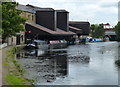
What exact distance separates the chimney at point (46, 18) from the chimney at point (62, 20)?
1214 centimetres

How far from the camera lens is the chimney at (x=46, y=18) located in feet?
295

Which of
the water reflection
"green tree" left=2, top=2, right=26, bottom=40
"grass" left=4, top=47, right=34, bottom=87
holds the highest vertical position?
"green tree" left=2, top=2, right=26, bottom=40

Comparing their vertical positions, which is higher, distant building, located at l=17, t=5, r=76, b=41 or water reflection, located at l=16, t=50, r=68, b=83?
distant building, located at l=17, t=5, r=76, b=41

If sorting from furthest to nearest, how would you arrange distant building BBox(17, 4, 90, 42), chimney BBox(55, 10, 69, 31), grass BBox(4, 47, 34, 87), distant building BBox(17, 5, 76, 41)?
1. chimney BBox(55, 10, 69, 31)
2. distant building BBox(17, 4, 90, 42)
3. distant building BBox(17, 5, 76, 41)
4. grass BBox(4, 47, 34, 87)

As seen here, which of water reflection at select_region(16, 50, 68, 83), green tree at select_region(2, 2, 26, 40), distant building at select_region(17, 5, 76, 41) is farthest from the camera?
distant building at select_region(17, 5, 76, 41)

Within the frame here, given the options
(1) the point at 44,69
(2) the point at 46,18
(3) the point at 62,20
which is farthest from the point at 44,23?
(1) the point at 44,69

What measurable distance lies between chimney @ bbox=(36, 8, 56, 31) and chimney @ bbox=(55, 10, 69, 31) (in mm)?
12138

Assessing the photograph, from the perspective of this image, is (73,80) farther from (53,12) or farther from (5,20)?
(53,12)

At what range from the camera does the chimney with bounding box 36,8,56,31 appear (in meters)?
89.9

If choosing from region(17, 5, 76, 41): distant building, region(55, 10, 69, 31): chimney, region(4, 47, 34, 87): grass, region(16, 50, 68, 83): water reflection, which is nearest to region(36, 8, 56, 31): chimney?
region(17, 5, 76, 41): distant building

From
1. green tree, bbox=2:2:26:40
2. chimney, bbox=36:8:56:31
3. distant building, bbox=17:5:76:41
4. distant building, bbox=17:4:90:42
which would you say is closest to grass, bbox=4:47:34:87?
green tree, bbox=2:2:26:40

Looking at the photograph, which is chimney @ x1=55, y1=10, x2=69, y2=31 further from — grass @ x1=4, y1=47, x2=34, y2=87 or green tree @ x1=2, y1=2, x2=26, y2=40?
grass @ x1=4, y1=47, x2=34, y2=87

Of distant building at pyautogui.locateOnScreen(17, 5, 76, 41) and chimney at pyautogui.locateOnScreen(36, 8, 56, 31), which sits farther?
chimney at pyautogui.locateOnScreen(36, 8, 56, 31)

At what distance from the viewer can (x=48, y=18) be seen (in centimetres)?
9050
